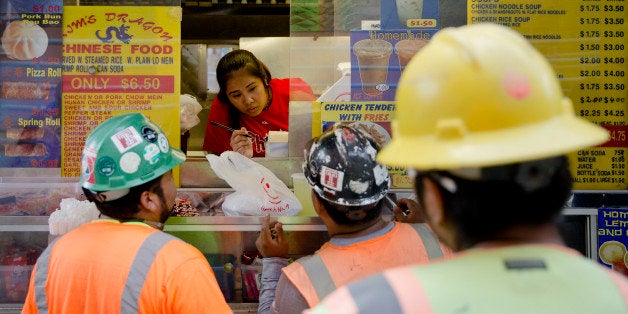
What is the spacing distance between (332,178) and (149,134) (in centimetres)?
66

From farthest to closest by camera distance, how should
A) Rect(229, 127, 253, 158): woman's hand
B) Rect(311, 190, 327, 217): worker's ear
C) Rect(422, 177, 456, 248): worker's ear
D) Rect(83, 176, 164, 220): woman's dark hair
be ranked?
Rect(229, 127, 253, 158): woman's hand
Rect(311, 190, 327, 217): worker's ear
Rect(83, 176, 164, 220): woman's dark hair
Rect(422, 177, 456, 248): worker's ear

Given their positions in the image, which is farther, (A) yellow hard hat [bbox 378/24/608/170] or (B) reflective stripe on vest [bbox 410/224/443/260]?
(B) reflective stripe on vest [bbox 410/224/443/260]

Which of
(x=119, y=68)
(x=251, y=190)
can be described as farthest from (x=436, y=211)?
(x=119, y=68)

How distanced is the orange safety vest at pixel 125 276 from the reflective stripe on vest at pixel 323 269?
0.30 m

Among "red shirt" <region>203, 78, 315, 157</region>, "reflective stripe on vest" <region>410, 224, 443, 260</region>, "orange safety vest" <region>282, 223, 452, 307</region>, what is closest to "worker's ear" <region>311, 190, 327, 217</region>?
"orange safety vest" <region>282, 223, 452, 307</region>

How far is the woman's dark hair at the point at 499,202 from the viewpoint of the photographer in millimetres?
1227

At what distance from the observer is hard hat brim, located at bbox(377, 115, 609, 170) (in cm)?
119

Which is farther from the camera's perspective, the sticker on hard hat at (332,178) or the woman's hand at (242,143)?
the woman's hand at (242,143)

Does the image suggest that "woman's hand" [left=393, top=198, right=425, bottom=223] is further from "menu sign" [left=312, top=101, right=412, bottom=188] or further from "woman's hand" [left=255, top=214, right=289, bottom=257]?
"woman's hand" [left=255, top=214, right=289, bottom=257]

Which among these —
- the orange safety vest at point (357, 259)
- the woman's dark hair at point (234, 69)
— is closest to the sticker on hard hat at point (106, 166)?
the orange safety vest at point (357, 259)

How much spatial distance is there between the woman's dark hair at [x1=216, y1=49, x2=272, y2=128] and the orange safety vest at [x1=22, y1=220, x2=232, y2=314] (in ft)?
9.08

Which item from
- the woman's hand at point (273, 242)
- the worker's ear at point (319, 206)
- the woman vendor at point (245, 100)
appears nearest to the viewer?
the worker's ear at point (319, 206)

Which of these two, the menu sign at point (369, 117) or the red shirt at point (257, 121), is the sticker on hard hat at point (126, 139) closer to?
the menu sign at point (369, 117)

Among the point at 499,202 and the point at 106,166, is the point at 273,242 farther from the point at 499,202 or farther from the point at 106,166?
the point at 499,202
